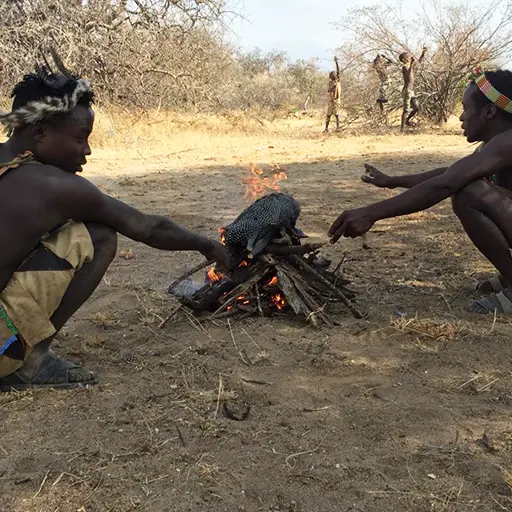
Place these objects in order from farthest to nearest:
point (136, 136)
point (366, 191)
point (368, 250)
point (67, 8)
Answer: point (136, 136), point (67, 8), point (366, 191), point (368, 250)

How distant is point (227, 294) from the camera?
3156mm

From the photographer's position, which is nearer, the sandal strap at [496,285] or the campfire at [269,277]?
the campfire at [269,277]

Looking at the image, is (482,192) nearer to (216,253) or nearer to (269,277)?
(269,277)

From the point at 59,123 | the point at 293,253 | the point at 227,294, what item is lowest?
the point at 227,294

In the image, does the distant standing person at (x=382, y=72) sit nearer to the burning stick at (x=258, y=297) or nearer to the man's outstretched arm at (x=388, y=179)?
the man's outstretched arm at (x=388, y=179)

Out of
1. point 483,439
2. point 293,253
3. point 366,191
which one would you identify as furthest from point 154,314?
point 366,191

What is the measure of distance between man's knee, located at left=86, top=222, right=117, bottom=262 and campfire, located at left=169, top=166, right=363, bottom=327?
72 cm

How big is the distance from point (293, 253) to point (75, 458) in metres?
1.66

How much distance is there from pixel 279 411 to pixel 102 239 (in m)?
1.09

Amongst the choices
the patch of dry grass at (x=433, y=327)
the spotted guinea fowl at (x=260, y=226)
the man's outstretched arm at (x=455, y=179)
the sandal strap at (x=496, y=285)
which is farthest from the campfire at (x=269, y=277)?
the sandal strap at (x=496, y=285)

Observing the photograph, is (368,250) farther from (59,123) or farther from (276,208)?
(59,123)

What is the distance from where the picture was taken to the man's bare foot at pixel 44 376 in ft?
7.98

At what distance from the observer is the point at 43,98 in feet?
7.04

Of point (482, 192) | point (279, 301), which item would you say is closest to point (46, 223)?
point (279, 301)
